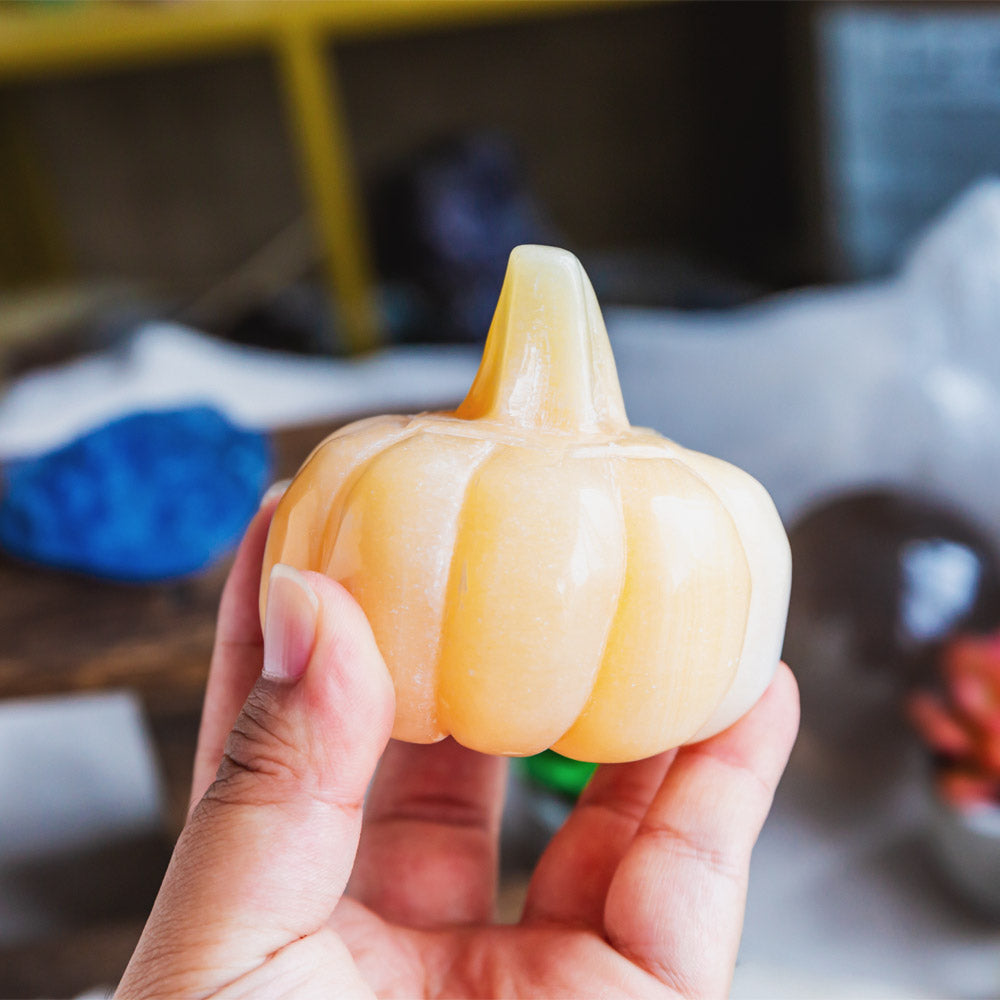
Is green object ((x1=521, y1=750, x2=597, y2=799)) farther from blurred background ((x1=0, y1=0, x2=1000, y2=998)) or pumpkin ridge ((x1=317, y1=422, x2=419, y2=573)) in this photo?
Result: pumpkin ridge ((x1=317, y1=422, x2=419, y2=573))

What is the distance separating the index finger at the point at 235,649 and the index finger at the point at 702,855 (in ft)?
0.71

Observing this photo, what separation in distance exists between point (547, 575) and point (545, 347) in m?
0.12

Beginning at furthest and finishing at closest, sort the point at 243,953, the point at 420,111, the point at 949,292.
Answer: the point at 420,111, the point at 949,292, the point at 243,953

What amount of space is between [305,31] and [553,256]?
1267 millimetres

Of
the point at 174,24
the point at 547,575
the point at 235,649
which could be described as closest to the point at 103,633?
the point at 235,649

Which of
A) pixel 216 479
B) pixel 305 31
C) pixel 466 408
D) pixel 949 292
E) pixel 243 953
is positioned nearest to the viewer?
pixel 243 953

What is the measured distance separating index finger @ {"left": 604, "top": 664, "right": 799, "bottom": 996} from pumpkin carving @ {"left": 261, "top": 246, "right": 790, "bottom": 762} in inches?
2.5

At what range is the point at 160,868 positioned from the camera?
1.03 meters

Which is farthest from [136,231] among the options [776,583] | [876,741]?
[776,583]

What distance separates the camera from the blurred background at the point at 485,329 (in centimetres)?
85

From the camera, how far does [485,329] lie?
1887 millimetres

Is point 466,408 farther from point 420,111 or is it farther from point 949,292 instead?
point 420,111

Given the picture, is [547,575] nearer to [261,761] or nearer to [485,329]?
[261,761]

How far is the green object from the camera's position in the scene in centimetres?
94
